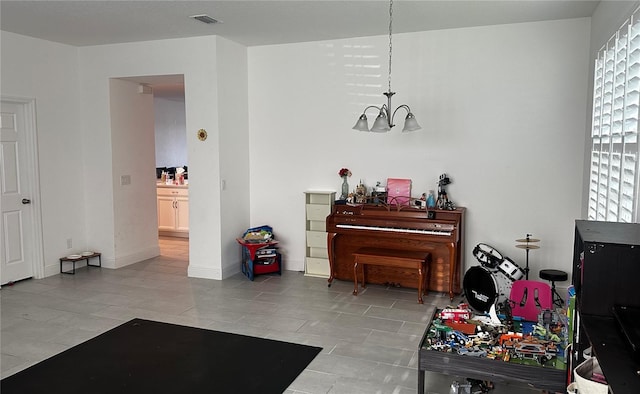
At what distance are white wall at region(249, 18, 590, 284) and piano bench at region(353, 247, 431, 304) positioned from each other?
2.15 feet

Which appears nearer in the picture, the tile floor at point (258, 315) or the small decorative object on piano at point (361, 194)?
the tile floor at point (258, 315)

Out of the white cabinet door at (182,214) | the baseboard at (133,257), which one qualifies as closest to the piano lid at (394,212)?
the baseboard at (133,257)

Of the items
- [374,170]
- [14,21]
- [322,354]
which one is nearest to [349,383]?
[322,354]

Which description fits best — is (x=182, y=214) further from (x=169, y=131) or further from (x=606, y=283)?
(x=606, y=283)

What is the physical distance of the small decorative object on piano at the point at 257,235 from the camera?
5918 millimetres

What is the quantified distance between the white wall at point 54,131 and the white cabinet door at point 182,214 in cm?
207

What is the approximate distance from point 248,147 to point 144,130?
5.15 feet

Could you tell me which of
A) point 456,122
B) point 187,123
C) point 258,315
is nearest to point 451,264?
point 456,122

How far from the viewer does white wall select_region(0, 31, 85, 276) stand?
556 cm

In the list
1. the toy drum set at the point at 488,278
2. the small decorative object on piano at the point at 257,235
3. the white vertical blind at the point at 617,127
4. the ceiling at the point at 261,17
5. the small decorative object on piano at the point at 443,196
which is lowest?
the toy drum set at the point at 488,278

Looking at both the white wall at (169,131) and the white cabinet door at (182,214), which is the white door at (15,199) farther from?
the white wall at (169,131)

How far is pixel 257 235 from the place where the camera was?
19.5 feet

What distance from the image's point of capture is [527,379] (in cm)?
260

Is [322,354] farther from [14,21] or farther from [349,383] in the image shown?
[14,21]
